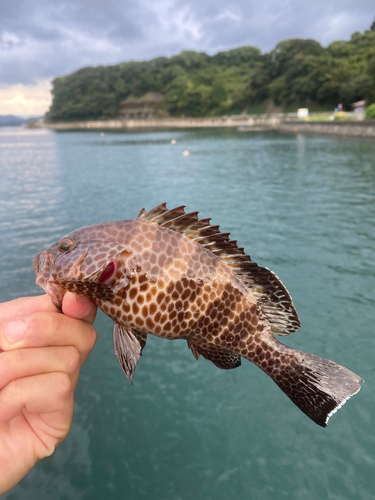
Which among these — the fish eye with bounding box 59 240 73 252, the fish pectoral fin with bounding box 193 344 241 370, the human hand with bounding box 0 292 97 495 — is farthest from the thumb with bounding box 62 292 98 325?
the fish pectoral fin with bounding box 193 344 241 370

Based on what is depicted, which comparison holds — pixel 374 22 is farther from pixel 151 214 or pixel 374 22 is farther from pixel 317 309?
pixel 151 214

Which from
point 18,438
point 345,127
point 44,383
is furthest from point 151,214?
point 345,127

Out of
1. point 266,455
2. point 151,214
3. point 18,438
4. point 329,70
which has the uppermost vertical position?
point 329,70

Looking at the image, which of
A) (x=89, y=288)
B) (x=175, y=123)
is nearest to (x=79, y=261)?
(x=89, y=288)

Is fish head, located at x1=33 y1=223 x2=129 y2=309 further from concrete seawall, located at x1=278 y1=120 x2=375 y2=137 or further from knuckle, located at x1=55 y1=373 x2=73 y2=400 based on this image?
concrete seawall, located at x1=278 y1=120 x2=375 y2=137

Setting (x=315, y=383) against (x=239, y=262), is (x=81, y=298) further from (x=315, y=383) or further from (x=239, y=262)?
(x=315, y=383)

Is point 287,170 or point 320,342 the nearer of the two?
point 320,342
